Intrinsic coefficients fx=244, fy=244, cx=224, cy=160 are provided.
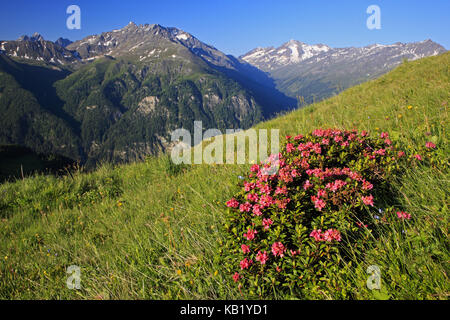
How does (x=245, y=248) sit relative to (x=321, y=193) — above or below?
below

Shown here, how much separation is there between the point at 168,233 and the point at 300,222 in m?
2.23

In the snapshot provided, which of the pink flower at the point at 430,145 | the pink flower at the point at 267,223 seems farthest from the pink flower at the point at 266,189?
the pink flower at the point at 430,145

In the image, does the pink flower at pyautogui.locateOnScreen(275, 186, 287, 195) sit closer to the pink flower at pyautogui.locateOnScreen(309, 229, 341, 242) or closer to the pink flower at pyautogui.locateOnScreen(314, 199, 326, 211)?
the pink flower at pyautogui.locateOnScreen(314, 199, 326, 211)

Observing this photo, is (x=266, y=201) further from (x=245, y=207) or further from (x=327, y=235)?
(x=327, y=235)

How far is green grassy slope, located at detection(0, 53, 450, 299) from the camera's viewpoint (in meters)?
2.25

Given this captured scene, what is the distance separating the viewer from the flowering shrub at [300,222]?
7.79ft

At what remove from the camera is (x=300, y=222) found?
256cm

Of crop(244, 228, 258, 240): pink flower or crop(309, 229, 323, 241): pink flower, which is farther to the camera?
crop(244, 228, 258, 240): pink flower

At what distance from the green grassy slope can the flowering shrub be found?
0.20 meters

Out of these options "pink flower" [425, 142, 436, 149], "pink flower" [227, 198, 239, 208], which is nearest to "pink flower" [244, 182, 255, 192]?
"pink flower" [227, 198, 239, 208]

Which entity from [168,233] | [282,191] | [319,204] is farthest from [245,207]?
[168,233]

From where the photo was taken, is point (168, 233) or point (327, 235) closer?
point (327, 235)
